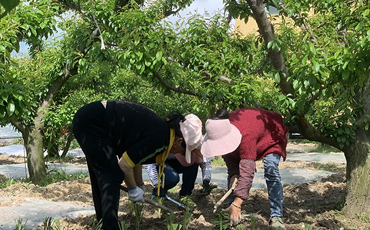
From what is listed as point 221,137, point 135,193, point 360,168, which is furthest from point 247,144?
point 360,168

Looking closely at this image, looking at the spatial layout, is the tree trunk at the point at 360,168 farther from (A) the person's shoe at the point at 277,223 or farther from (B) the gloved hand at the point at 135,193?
(B) the gloved hand at the point at 135,193

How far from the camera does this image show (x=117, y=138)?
10.1 ft

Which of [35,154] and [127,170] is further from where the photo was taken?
[35,154]

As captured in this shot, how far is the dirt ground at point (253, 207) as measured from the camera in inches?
148

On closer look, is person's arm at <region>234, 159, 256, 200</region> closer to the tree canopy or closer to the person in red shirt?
the person in red shirt

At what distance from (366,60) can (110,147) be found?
216 cm

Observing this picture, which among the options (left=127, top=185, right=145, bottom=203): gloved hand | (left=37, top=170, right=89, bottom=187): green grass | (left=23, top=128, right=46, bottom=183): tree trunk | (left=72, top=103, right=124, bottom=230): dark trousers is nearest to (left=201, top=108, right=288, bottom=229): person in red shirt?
(left=127, top=185, right=145, bottom=203): gloved hand

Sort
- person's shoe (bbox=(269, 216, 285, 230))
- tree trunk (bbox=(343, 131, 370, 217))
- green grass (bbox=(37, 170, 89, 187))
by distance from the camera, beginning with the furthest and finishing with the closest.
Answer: green grass (bbox=(37, 170, 89, 187)), tree trunk (bbox=(343, 131, 370, 217)), person's shoe (bbox=(269, 216, 285, 230))

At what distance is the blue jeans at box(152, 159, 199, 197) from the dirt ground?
254mm

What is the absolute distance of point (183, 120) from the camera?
3104 millimetres

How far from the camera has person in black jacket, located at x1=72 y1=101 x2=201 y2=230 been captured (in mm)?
2924

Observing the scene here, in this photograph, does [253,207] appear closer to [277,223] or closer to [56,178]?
[277,223]

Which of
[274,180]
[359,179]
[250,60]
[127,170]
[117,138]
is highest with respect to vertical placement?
[250,60]

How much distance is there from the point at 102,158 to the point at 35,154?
5.26 metres
